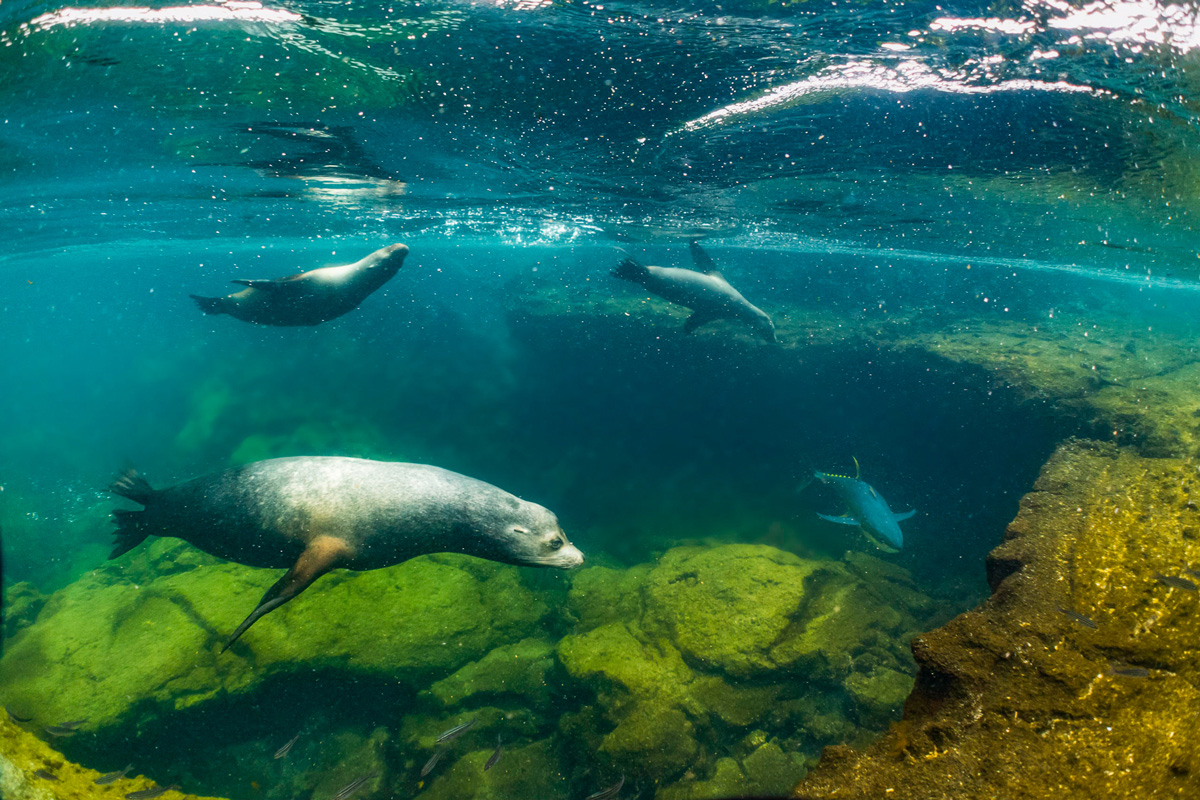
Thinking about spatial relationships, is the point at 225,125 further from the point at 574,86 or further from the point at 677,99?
the point at 677,99

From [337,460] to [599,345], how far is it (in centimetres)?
1252

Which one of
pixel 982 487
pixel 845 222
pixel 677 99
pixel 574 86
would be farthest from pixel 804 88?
pixel 845 222

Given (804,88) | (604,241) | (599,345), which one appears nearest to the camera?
(804,88)

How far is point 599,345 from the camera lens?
16.5 metres

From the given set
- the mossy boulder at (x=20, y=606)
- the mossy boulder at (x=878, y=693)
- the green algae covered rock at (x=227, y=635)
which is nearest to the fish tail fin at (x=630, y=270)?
the green algae covered rock at (x=227, y=635)

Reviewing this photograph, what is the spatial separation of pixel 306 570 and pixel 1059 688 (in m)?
4.37

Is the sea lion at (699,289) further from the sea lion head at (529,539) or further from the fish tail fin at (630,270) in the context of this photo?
the sea lion head at (529,539)

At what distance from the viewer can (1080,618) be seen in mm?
2357

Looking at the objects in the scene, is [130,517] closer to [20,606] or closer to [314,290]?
[314,290]

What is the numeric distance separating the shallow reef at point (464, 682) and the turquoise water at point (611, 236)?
4cm

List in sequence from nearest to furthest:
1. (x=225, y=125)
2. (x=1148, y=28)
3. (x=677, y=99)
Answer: (x=1148, y=28)
(x=677, y=99)
(x=225, y=125)

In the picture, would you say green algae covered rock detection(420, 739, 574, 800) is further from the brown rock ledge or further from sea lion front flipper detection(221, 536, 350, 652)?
the brown rock ledge

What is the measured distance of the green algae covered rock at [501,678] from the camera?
214 inches

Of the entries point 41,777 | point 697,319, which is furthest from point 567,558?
point 697,319
